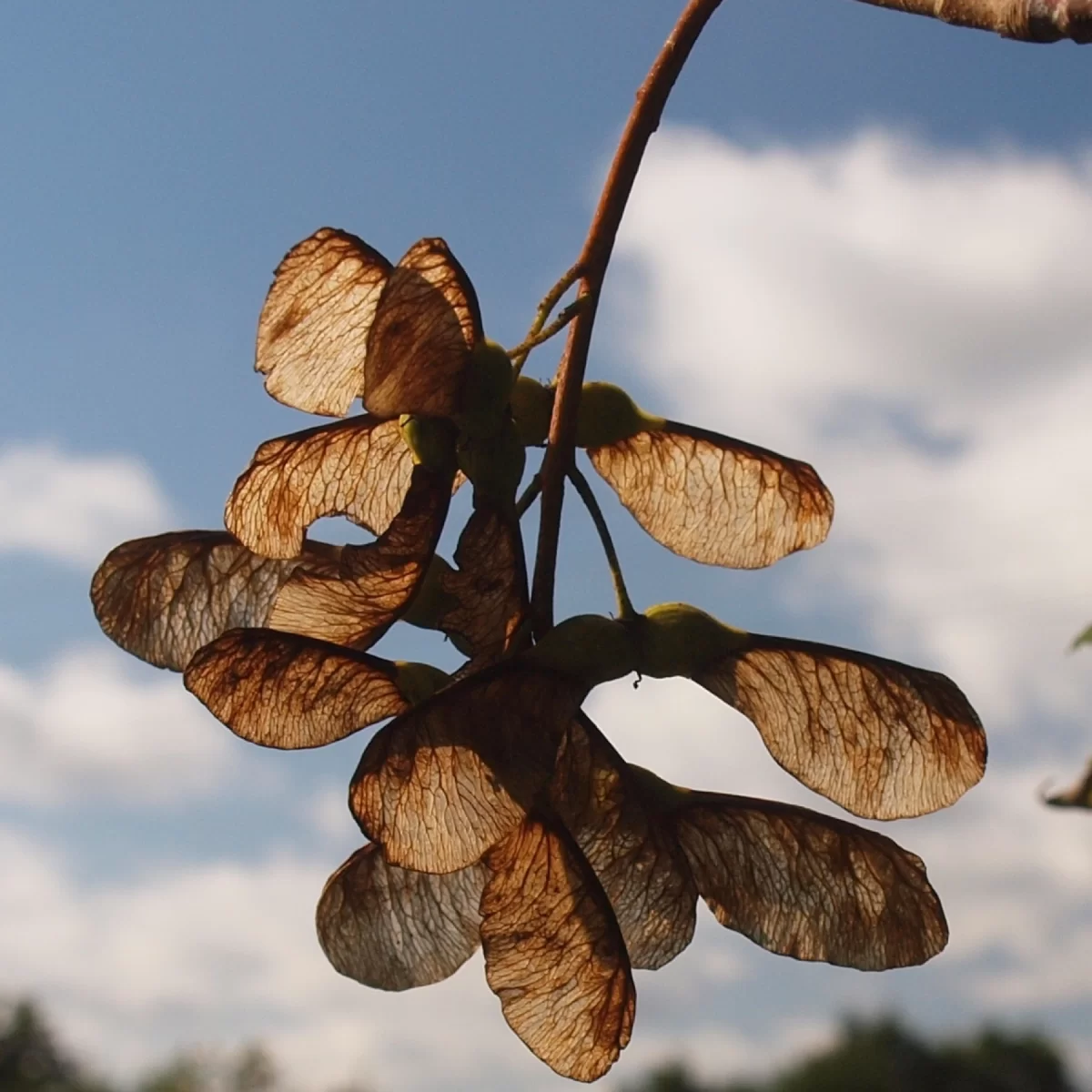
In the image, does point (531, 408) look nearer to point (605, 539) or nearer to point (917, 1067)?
point (605, 539)

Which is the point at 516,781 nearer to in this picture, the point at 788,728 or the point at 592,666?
the point at 592,666

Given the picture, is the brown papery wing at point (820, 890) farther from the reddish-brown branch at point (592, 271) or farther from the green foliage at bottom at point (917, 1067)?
the green foliage at bottom at point (917, 1067)

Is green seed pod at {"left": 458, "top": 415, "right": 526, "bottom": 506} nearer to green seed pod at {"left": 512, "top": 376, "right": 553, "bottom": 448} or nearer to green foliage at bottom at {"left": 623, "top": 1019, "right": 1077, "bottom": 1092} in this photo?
green seed pod at {"left": 512, "top": 376, "right": 553, "bottom": 448}

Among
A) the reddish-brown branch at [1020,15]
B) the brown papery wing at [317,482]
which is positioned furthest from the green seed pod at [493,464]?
the reddish-brown branch at [1020,15]

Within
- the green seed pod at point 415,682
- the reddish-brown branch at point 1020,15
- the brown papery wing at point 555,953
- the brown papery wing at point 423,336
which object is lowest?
the brown papery wing at point 555,953

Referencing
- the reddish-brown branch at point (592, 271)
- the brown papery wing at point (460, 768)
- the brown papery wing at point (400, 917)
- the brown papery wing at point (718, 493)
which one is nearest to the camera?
the brown papery wing at point (460, 768)

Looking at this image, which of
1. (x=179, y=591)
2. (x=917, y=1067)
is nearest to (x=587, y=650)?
(x=179, y=591)
